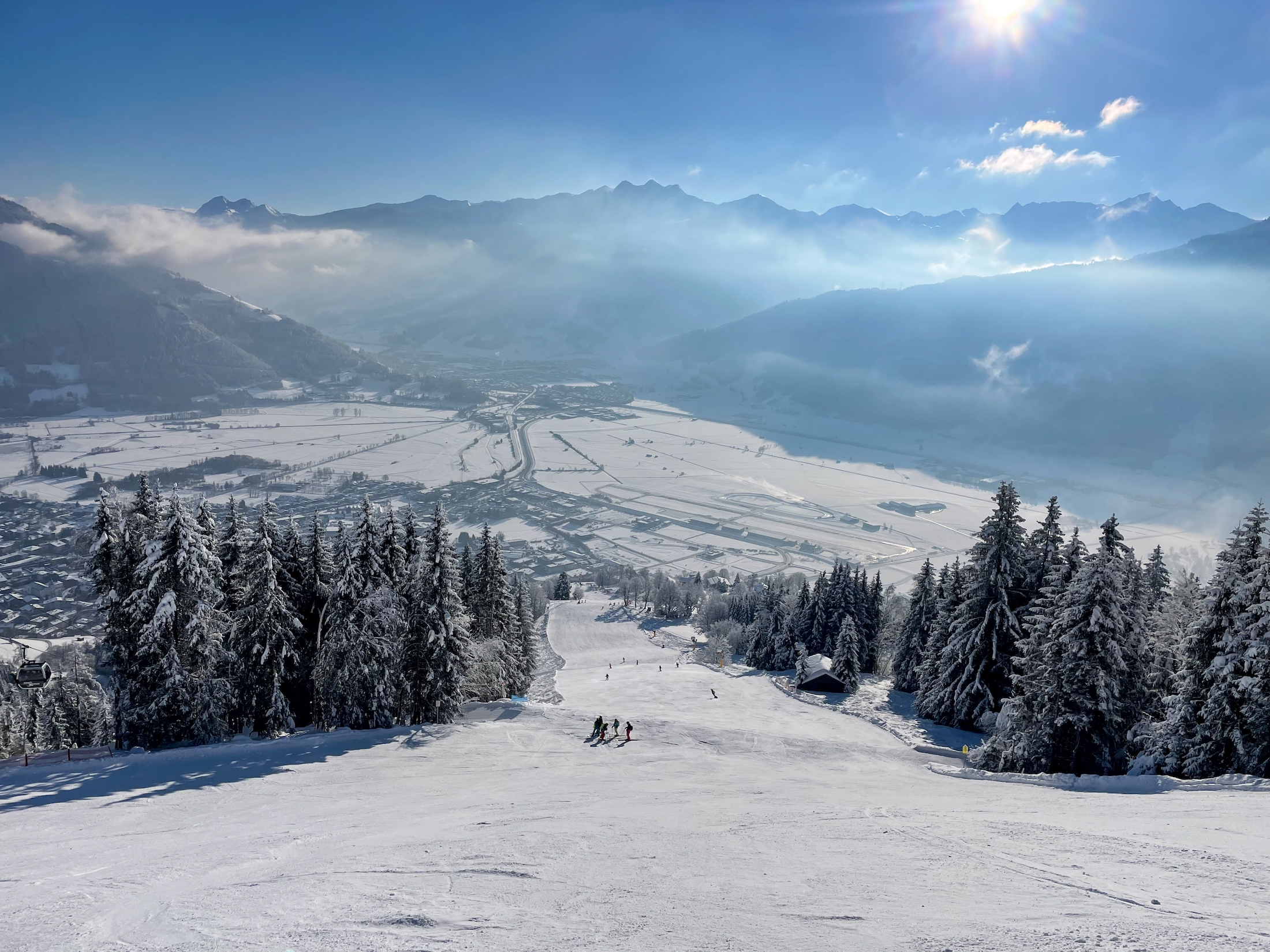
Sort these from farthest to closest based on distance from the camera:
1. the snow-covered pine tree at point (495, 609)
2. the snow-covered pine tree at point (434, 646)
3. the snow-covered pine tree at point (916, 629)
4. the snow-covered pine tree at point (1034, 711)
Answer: the snow-covered pine tree at point (916, 629) < the snow-covered pine tree at point (495, 609) < the snow-covered pine tree at point (434, 646) < the snow-covered pine tree at point (1034, 711)

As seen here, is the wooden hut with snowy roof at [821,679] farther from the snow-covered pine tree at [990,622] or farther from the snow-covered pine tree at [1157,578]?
the snow-covered pine tree at [1157,578]

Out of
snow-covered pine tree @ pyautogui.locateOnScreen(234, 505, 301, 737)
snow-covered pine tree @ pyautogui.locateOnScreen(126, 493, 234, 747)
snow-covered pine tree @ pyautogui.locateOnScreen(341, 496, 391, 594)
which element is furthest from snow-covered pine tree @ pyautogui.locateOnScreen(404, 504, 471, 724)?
snow-covered pine tree @ pyautogui.locateOnScreen(126, 493, 234, 747)

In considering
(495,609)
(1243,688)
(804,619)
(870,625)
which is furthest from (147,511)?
(870,625)

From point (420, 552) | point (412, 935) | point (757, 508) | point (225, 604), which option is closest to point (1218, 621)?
point (412, 935)

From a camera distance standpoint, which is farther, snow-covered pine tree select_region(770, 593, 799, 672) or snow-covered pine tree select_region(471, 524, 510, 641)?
snow-covered pine tree select_region(770, 593, 799, 672)

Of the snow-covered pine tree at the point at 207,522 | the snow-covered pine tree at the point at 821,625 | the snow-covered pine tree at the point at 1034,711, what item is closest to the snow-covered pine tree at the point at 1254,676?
the snow-covered pine tree at the point at 1034,711

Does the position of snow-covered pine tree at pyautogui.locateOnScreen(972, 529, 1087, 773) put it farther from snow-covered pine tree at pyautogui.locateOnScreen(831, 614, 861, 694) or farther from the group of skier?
snow-covered pine tree at pyautogui.locateOnScreen(831, 614, 861, 694)
